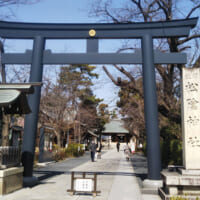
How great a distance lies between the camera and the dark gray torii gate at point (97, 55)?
9578mm

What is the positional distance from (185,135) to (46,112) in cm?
1986

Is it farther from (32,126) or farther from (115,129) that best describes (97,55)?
(115,129)

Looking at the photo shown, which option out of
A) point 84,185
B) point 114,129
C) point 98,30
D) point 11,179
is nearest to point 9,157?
point 11,179

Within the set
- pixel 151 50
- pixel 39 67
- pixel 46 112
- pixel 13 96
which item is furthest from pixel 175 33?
pixel 46 112

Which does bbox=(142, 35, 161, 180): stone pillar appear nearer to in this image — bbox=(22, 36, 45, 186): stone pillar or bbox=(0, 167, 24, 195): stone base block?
bbox=(22, 36, 45, 186): stone pillar

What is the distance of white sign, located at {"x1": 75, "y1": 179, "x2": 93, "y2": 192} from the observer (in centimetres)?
802

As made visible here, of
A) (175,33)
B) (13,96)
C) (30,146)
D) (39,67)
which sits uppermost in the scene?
(175,33)

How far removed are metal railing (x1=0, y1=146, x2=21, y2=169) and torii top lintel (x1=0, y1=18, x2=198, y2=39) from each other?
480cm

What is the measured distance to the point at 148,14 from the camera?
15273mm

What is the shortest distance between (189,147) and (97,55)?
5063 millimetres

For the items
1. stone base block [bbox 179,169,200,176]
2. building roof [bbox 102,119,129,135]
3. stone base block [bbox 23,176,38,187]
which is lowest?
stone base block [bbox 23,176,38,187]

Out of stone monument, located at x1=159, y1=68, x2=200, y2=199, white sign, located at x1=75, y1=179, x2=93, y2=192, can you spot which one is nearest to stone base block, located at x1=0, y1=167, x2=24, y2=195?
white sign, located at x1=75, y1=179, x2=93, y2=192

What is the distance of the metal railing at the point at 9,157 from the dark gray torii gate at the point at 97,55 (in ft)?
1.99

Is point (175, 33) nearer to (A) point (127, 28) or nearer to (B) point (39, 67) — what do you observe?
(A) point (127, 28)
